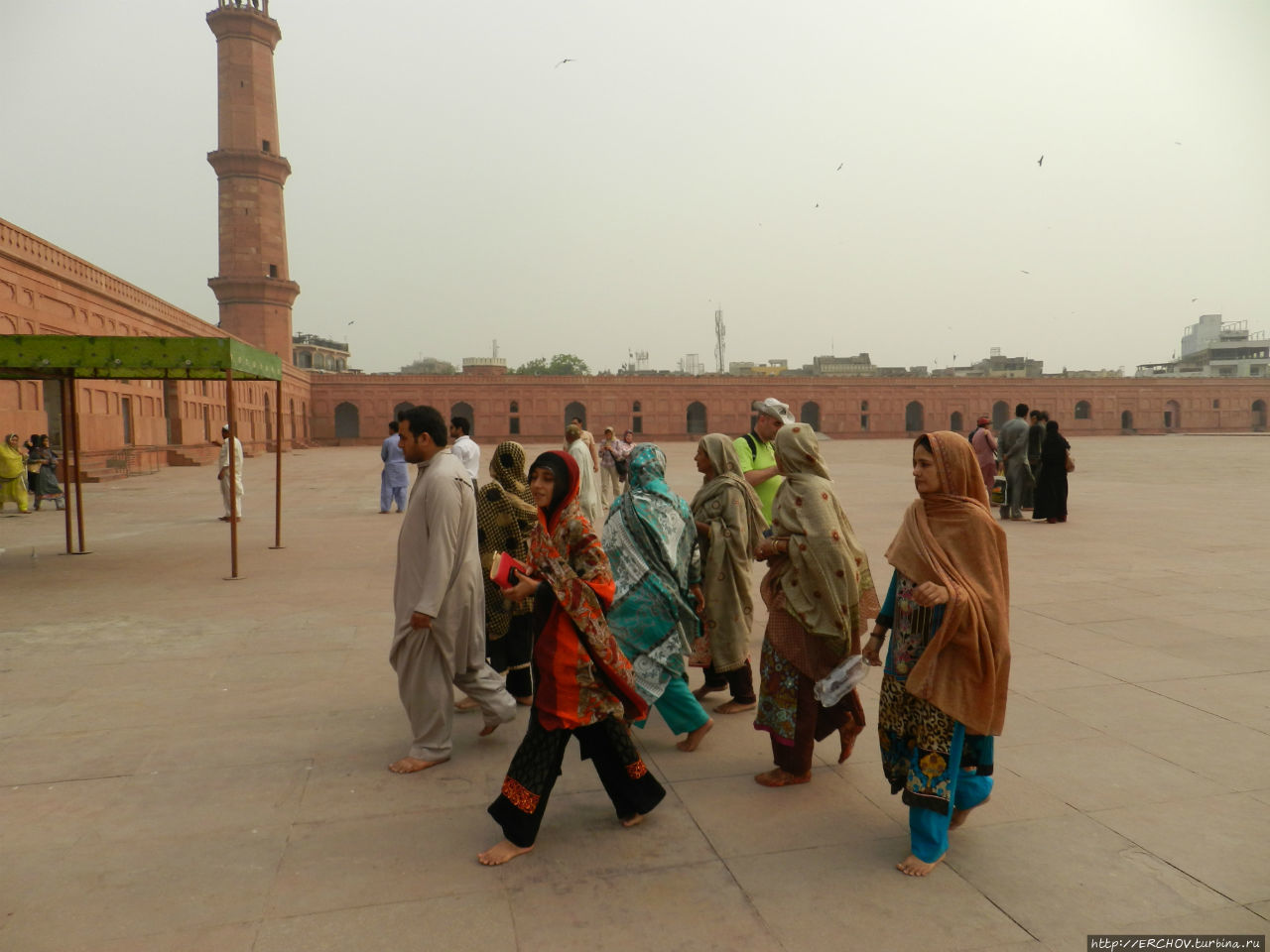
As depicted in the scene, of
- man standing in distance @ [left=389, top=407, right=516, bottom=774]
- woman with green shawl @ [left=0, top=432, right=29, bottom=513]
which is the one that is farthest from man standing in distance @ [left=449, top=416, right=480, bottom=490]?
woman with green shawl @ [left=0, top=432, right=29, bottom=513]

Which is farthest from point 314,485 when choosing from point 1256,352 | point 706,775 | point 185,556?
point 1256,352

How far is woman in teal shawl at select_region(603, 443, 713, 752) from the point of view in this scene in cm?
321

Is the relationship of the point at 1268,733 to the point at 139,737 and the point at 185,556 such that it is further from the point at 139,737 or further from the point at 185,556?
the point at 185,556

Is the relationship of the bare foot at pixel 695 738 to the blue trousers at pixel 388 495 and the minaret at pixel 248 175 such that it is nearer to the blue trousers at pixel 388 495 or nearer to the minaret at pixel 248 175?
the blue trousers at pixel 388 495

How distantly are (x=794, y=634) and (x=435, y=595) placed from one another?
135cm

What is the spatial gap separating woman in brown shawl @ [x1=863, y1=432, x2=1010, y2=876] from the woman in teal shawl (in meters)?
0.89

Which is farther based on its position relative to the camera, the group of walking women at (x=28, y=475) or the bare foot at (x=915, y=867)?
the group of walking women at (x=28, y=475)

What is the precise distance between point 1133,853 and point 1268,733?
1406 millimetres

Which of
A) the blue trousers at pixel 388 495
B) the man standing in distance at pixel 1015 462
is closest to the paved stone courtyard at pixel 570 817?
the man standing in distance at pixel 1015 462

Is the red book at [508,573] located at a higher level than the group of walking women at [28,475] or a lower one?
higher

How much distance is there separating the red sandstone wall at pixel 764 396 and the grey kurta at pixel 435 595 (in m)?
47.0

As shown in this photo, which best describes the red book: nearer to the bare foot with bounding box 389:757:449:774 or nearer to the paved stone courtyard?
the paved stone courtyard

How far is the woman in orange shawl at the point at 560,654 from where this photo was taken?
8.48ft

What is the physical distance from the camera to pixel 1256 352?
80.1 meters
